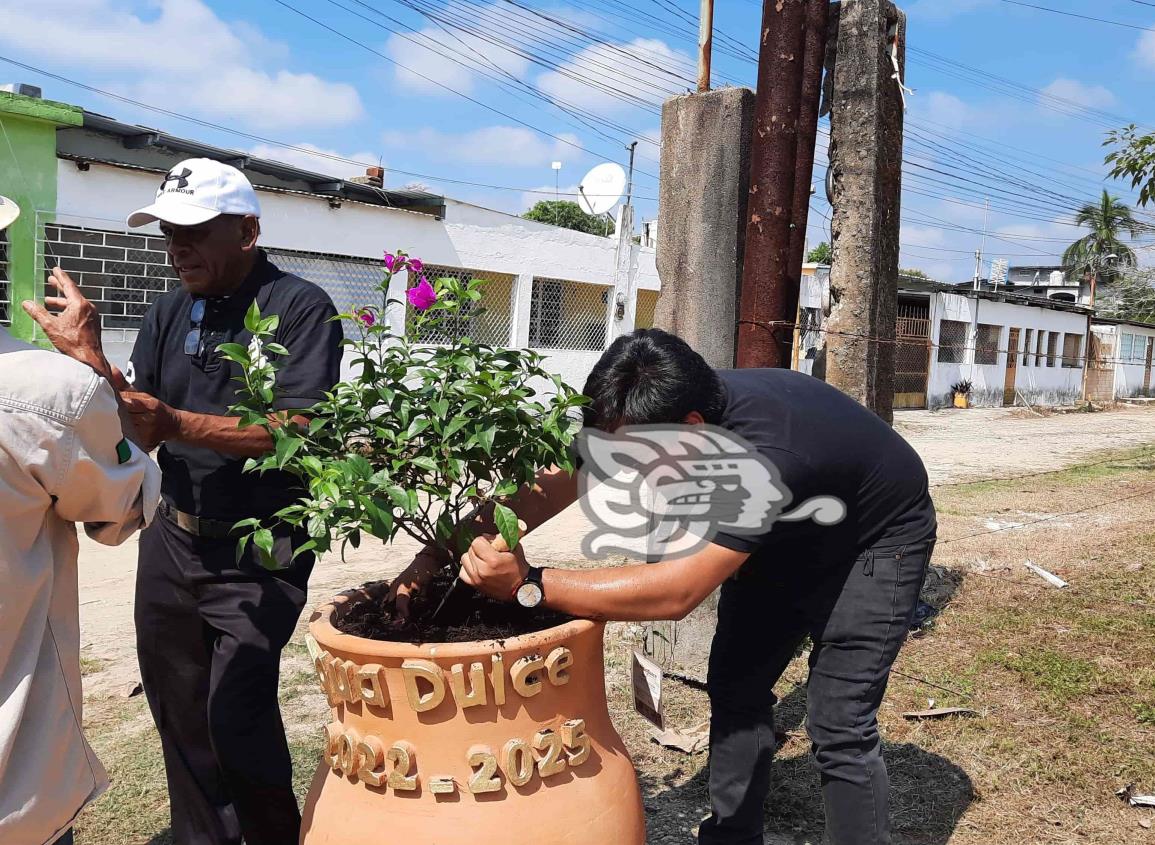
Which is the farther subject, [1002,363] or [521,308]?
[1002,363]

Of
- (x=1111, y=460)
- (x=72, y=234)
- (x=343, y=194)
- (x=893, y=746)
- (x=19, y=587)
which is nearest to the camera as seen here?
(x=19, y=587)

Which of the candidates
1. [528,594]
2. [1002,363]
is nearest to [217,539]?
[528,594]

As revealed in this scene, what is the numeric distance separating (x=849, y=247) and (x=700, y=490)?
6.43 feet

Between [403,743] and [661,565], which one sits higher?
[661,565]

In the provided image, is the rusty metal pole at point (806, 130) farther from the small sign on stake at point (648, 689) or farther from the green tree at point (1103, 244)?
the green tree at point (1103, 244)

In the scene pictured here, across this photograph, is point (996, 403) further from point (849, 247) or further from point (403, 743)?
point (403, 743)

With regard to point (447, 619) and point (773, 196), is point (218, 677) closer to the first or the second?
point (447, 619)

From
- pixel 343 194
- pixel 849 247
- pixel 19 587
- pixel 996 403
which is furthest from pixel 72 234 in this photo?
pixel 996 403

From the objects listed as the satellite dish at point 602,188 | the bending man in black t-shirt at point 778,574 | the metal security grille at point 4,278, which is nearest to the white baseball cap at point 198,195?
the bending man in black t-shirt at point 778,574

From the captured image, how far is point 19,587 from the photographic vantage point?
5.27 feet

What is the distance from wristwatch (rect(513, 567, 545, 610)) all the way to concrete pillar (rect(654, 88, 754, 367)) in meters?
2.05

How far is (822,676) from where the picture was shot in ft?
7.70

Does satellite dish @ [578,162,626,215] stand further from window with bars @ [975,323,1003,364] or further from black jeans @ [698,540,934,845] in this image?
window with bars @ [975,323,1003,364]

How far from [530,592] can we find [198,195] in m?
1.20
